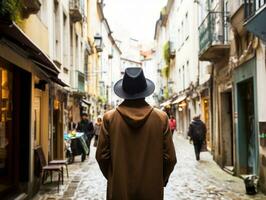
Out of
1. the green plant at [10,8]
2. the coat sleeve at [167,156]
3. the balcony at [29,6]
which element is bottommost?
the coat sleeve at [167,156]

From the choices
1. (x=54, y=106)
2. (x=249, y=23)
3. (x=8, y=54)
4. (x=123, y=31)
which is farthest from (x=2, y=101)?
(x=123, y=31)

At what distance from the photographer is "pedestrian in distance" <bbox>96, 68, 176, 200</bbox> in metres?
4.46

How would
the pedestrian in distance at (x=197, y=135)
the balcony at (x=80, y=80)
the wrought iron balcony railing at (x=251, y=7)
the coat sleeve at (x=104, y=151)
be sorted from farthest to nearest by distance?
the balcony at (x=80, y=80)
the pedestrian in distance at (x=197, y=135)
the wrought iron balcony railing at (x=251, y=7)
the coat sleeve at (x=104, y=151)

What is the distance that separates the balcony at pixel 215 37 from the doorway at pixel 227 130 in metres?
1.31

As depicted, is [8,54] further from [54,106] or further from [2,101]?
[54,106]

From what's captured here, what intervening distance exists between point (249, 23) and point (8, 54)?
13.6 feet

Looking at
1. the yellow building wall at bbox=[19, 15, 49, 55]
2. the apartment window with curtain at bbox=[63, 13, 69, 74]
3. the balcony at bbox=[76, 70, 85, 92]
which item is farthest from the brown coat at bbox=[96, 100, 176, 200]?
the balcony at bbox=[76, 70, 85, 92]

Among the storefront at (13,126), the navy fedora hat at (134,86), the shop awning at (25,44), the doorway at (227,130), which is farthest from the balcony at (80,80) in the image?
the navy fedora hat at (134,86)

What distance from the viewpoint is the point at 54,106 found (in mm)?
16422

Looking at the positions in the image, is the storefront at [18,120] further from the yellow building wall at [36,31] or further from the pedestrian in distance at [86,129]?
the pedestrian in distance at [86,129]

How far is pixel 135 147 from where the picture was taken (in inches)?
178

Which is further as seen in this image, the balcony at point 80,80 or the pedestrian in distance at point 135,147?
the balcony at point 80,80

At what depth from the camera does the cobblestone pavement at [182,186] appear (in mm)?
10805

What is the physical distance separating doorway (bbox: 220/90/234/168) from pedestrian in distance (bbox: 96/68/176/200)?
1213 centimetres
